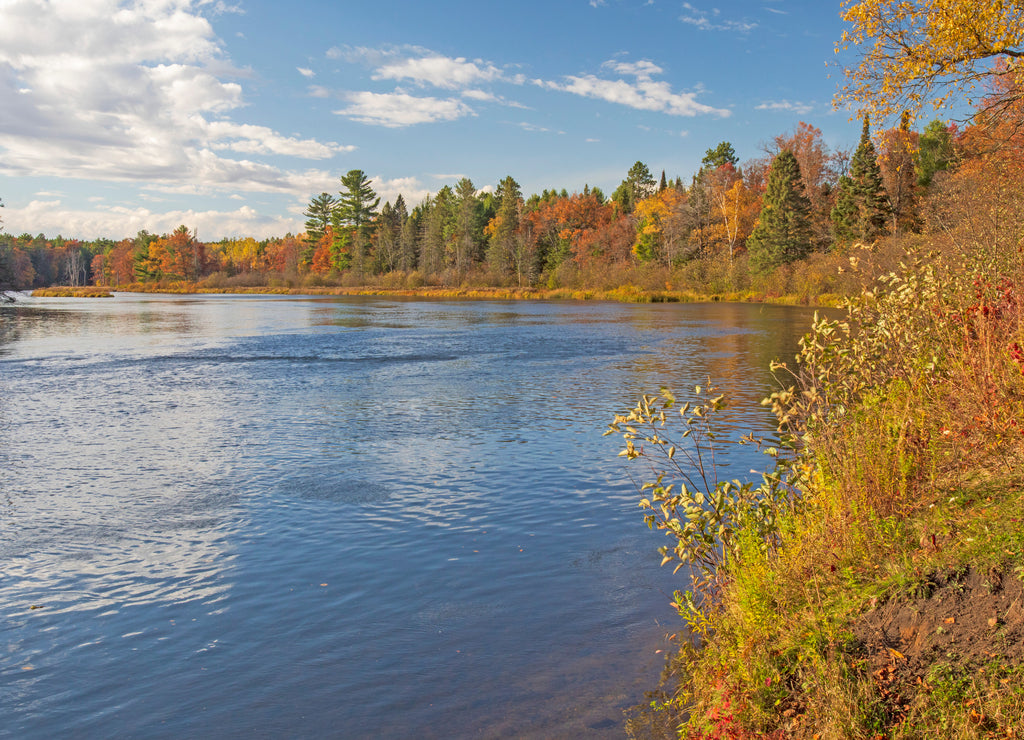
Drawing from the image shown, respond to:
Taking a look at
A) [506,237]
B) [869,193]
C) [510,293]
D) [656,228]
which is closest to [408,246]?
[506,237]

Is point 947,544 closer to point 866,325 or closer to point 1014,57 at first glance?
point 866,325

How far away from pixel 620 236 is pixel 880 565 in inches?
3864

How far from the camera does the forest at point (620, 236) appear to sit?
62125 millimetres

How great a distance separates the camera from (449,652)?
21.1ft

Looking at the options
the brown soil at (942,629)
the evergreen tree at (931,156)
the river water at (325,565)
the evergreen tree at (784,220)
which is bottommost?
the river water at (325,565)

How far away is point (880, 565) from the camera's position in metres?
5.12

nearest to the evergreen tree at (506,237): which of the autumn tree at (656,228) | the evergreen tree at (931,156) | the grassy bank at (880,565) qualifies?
the autumn tree at (656,228)

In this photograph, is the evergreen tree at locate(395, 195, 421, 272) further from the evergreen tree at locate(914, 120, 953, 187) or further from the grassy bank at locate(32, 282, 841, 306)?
the evergreen tree at locate(914, 120, 953, 187)

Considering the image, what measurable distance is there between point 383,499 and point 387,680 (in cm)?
501

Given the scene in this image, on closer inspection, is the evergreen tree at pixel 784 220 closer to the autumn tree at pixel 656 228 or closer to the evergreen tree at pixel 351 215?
the autumn tree at pixel 656 228

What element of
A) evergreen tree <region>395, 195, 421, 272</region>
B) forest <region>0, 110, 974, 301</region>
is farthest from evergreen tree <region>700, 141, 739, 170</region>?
evergreen tree <region>395, 195, 421, 272</region>

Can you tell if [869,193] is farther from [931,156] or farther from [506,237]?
[506,237]

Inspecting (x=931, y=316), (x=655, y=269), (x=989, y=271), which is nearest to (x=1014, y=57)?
(x=989, y=271)

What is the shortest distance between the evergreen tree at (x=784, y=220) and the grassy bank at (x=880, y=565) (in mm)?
63695
